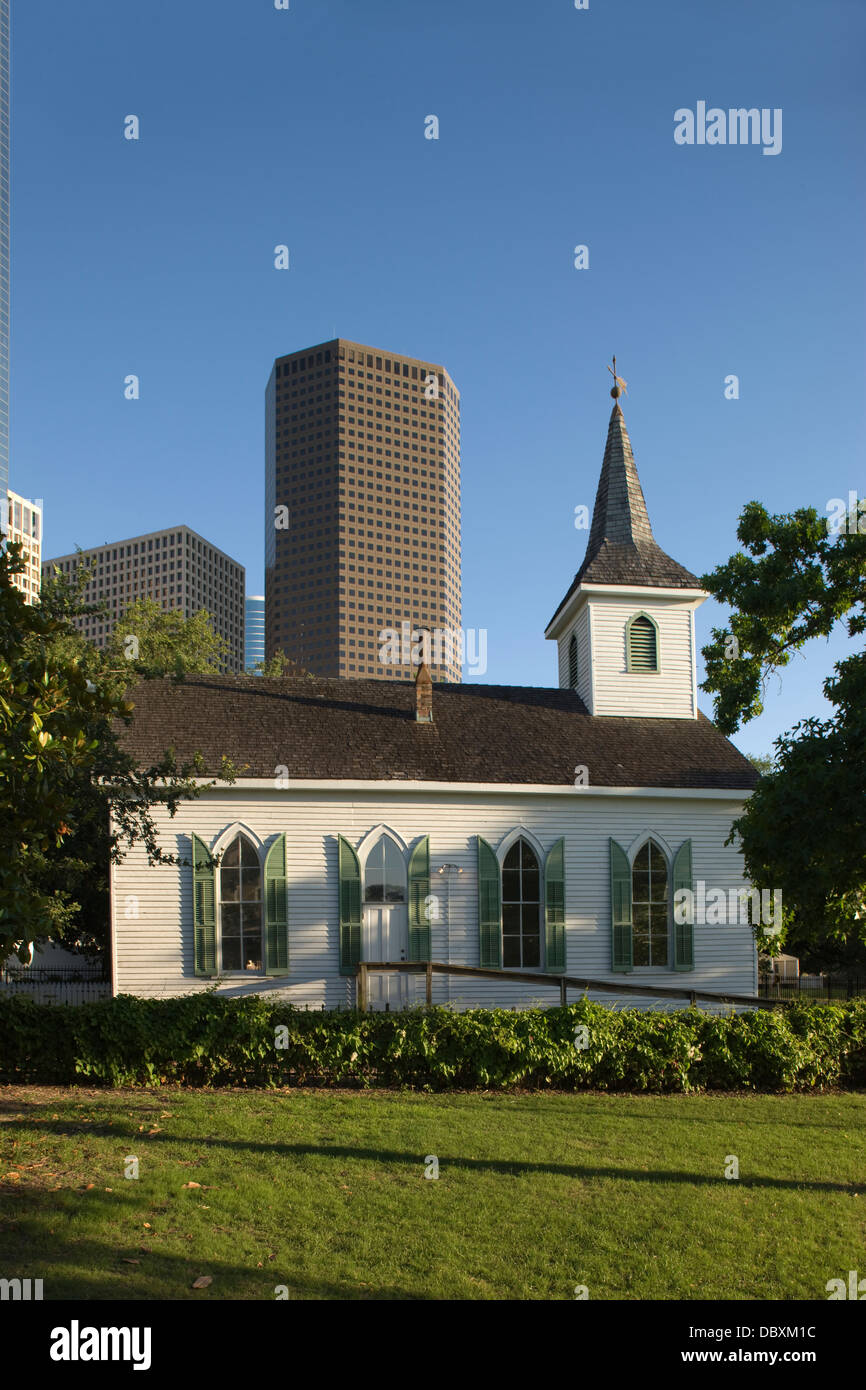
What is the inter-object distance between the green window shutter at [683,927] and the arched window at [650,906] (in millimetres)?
179

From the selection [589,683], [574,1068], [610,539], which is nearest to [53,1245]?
[574,1068]

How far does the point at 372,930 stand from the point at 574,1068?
6.32m

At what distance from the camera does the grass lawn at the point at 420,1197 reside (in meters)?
6.10

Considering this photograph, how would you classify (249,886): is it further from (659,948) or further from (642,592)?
(642,592)

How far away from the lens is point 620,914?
18500 mm

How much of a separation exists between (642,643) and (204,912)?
37.3 feet

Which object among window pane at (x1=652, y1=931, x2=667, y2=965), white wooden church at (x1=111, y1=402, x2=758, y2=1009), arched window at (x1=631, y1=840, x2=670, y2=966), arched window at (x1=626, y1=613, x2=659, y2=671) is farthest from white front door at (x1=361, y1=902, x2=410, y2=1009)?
arched window at (x1=626, y1=613, x2=659, y2=671)

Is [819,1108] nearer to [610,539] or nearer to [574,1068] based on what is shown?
[574,1068]

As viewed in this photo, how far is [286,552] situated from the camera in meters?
133

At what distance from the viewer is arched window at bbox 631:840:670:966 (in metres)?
18.7

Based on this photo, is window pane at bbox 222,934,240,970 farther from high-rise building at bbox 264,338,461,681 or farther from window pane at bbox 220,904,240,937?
high-rise building at bbox 264,338,461,681

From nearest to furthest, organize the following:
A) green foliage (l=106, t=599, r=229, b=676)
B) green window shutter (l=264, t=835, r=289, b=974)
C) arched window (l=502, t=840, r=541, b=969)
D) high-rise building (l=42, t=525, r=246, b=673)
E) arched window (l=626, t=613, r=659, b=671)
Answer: green window shutter (l=264, t=835, r=289, b=974) < arched window (l=502, t=840, r=541, b=969) < arched window (l=626, t=613, r=659, b=671) < green foliage (l=106, t=599, r=229, b=676) < high-rise building (l=42, t=525, r=246, b=673)

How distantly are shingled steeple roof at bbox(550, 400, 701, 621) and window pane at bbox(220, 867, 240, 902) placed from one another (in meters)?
10.2

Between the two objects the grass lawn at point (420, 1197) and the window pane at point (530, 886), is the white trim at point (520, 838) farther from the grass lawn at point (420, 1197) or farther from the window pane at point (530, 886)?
the grass lawn at point (420, 1197)
